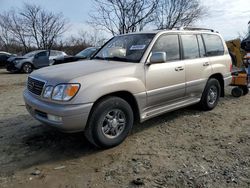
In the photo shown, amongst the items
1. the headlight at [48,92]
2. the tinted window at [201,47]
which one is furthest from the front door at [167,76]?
the headlight at [48,92]

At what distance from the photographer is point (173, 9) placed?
28.4 m

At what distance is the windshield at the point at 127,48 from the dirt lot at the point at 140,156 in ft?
4.44

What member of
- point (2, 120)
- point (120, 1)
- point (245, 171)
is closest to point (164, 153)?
point (245, 171)

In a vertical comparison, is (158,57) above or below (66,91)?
above

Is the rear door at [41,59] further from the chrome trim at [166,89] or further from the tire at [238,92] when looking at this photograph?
the chrome trim at [166,89]

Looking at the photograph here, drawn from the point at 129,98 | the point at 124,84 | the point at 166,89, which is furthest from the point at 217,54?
the point at 124,84

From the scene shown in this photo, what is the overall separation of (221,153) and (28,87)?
320cm

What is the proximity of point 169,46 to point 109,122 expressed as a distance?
6.18ft

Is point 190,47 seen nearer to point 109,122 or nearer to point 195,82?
point 195,82

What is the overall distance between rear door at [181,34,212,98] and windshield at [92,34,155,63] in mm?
899

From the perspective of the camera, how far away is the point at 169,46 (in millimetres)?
4852

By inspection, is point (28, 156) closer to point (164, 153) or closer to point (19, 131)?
point (19, 131)

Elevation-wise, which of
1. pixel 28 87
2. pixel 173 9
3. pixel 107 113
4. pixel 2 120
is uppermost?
pixel 173 9

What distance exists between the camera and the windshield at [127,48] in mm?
4496
